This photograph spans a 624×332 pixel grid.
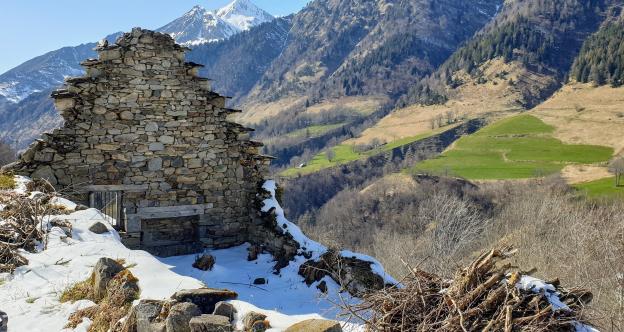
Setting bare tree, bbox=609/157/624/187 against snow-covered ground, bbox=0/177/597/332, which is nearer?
snow-covered ground, bbox=0/177/597/332

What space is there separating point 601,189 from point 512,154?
25556mm

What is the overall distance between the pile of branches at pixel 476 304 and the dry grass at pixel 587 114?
8532 centimetres

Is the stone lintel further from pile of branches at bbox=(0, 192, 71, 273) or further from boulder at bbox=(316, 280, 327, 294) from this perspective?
boulder at bbox=(316, 280, 327, 294)

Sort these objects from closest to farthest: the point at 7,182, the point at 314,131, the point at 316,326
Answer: the point at 316,326
the point at 7,182
the point at 314,131

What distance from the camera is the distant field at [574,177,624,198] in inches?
2213

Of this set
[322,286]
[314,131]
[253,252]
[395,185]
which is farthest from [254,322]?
[314,131]

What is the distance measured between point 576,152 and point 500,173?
14.8 meters

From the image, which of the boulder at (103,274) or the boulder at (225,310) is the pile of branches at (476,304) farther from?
the boulder at (103,274)

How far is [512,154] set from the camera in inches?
3334

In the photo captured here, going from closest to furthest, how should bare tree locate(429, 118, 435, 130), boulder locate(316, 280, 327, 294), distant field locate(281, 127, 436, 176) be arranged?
boulder locate(316, 280, 327, 294) → distant field locate(281, 127, 436, 176) → bare tree locate(429, 118, 435, 130)

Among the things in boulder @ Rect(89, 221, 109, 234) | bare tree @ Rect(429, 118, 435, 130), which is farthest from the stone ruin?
bare tree @ Rect(429, 118, 435, 130)

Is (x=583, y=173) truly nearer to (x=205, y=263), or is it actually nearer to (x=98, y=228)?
(x=205, y=263)

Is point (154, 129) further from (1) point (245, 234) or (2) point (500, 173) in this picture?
(2) point (500, 173)

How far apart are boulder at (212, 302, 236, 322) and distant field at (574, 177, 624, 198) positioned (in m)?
58.9
